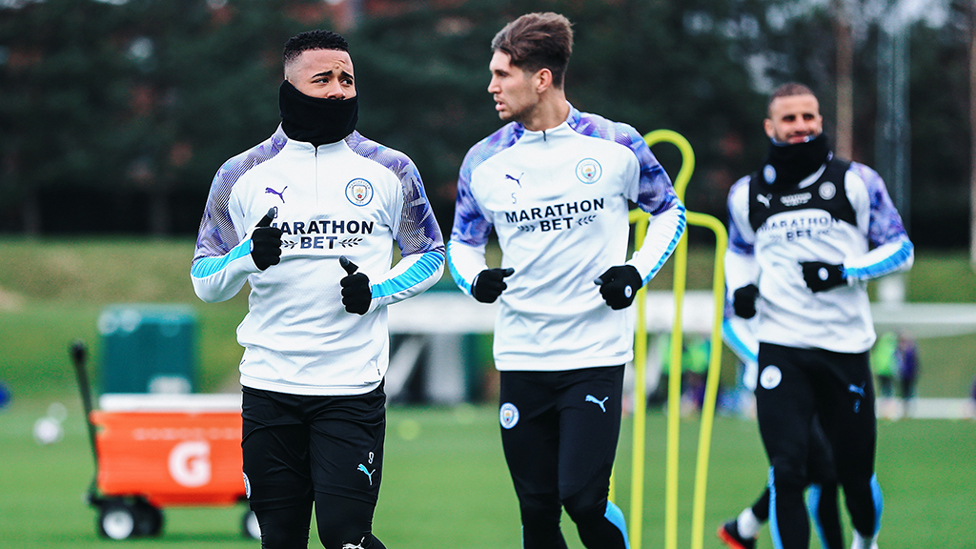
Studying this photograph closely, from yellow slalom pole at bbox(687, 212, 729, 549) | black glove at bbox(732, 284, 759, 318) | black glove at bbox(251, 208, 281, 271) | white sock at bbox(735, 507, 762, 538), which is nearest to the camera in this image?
black glove at bbox(251, 208, 281, 271)

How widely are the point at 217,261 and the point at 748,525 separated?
355 centimetres

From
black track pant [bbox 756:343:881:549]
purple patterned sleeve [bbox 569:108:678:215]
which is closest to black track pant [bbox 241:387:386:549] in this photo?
purple patterned sleeve [bbox 569:108:678:215]

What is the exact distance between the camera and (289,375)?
4.31m

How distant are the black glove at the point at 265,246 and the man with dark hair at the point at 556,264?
98cm

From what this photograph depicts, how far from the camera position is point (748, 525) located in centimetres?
659

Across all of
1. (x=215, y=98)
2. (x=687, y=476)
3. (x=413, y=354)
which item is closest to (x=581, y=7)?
(x=215, y=98)

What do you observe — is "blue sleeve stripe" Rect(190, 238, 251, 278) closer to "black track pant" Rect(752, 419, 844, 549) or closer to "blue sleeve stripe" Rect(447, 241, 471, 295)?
"blue sleeve stripe" Rect(447, 241, 471, 295)

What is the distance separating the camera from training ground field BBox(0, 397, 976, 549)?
8.24 meters

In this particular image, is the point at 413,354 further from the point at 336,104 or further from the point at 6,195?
the point at 6,195

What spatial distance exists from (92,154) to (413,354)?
76.6 feet

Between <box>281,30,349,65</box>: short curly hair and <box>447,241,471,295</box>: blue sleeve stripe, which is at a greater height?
<box>281,30,349,65</box>: short curly hair

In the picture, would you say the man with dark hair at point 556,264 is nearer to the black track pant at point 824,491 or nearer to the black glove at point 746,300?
the black glove at point 746,300

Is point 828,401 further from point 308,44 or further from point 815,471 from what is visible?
point 308,44

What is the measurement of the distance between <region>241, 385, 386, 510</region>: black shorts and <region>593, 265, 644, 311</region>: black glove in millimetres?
1052
